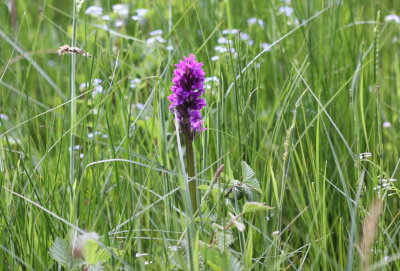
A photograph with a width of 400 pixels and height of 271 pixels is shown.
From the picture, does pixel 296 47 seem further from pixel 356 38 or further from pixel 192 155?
pixel 192 155

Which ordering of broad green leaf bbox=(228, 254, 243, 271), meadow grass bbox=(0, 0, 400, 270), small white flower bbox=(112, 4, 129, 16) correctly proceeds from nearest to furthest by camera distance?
1. broad green leaf bbox=(228, 254, 243, 271)
2. meadow grass bbox=(0, 0, 400, 270)
3. small white flower bbox=(112, 4, 129, 16)

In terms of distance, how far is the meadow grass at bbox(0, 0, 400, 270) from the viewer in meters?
1.25

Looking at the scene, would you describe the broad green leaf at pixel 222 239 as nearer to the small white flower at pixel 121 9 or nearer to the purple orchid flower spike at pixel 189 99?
the purple orchid flower spike at pixel 189 99

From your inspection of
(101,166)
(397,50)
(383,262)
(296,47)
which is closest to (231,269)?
(383,262)

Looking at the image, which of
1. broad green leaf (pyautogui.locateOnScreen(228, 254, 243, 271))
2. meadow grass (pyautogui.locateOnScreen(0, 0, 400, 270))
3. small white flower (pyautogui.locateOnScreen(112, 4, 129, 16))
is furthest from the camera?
small white flower (pyautogui.locateOnScreen(112, 4, 129, 16))

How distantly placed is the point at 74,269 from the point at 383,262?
27.6 inches

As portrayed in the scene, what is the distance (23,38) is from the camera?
111 inches

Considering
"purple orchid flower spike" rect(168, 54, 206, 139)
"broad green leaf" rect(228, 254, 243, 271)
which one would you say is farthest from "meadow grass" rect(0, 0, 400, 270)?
"purple orchid flower spike" rect(168, 54, 206, 139)

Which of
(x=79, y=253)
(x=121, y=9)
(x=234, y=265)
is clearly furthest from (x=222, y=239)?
(x=121, y=9)

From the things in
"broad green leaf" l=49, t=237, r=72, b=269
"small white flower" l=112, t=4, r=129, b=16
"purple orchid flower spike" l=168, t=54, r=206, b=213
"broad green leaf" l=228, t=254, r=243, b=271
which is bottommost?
"broad green leaf" l=49, t=237, r=72, b=269

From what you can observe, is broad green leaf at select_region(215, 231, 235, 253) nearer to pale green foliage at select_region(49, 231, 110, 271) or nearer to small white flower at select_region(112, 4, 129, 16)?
pale green foliage at select_region(49, 231, 110, 271)

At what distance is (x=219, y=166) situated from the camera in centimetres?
152

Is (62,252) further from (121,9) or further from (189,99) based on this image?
(121,9)

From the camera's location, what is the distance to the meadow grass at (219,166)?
1.25 metres
